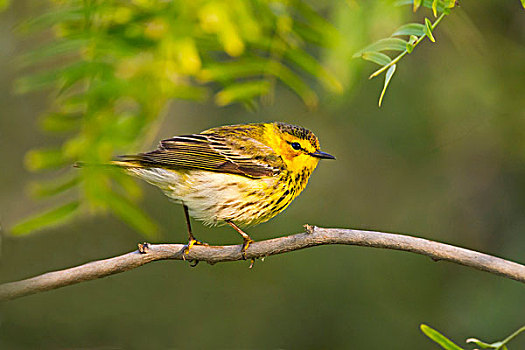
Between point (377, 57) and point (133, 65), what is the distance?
59.3 inches

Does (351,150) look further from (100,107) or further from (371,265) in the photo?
(100,107)

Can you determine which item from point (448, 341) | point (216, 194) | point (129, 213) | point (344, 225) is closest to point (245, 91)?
point (216, 194)

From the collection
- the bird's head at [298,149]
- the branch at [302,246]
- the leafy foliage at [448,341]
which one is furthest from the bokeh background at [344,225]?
the leafy foliage at [448,341]

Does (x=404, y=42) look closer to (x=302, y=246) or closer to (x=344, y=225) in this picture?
(x=302, y=246)

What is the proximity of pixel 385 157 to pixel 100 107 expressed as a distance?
4235 millimetres

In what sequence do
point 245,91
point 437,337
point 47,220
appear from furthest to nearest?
point 245,91
point 47,220
point 437,337

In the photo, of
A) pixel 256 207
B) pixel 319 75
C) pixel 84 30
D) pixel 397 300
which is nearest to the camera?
pixel 84 30

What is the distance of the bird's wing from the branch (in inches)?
38.2

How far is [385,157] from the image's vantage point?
22.5 ft

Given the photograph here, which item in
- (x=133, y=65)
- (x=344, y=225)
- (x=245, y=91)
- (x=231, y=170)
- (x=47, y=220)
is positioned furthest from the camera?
(x=344, y=225)

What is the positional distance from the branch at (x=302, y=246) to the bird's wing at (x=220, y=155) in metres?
0.97

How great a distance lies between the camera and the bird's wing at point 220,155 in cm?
336

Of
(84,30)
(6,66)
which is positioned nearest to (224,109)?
(6,66)

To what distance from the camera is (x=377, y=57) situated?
7.16 feet
